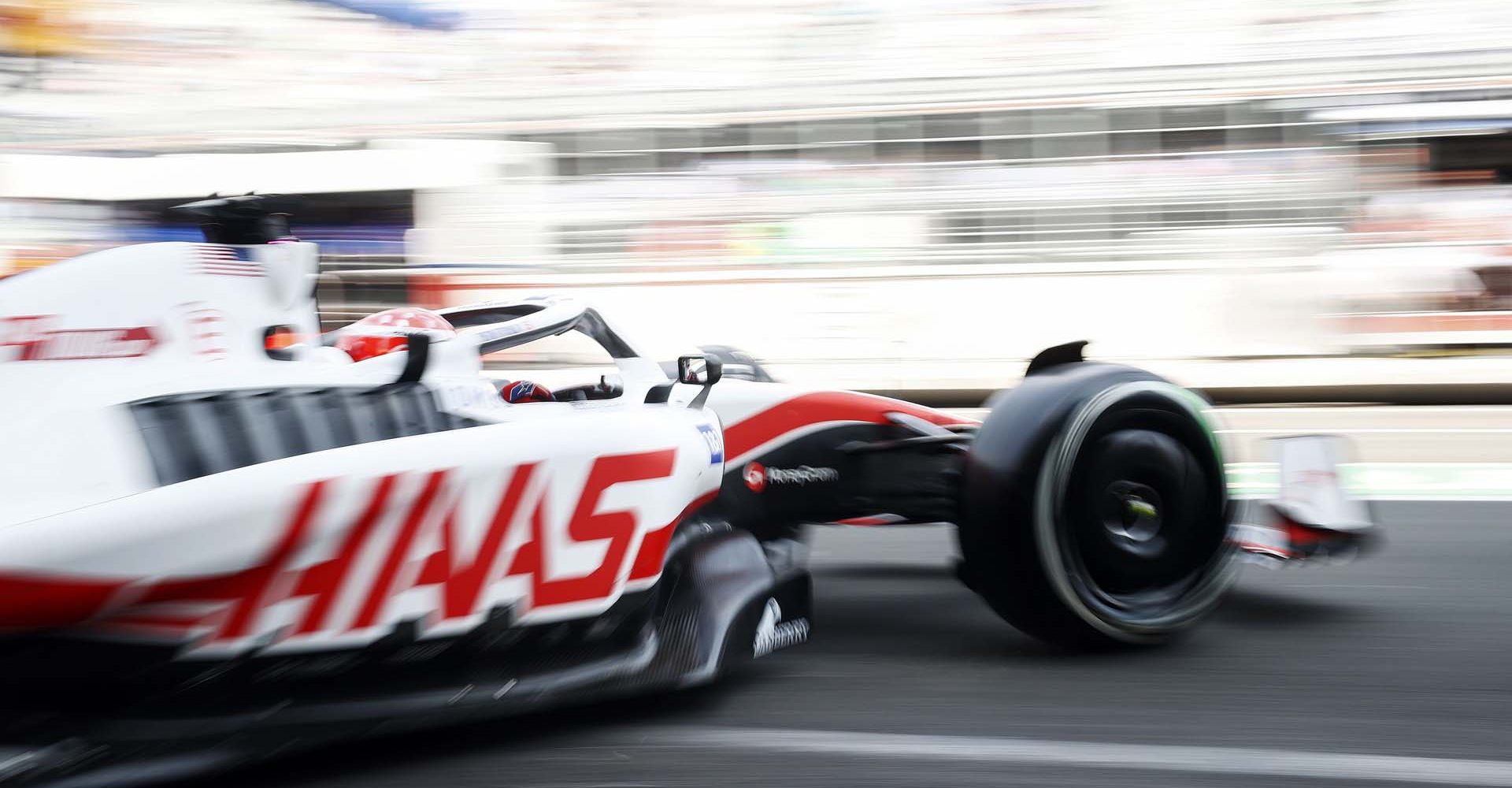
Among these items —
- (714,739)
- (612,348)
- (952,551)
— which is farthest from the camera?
(952,551)

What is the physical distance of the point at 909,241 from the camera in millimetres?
12758

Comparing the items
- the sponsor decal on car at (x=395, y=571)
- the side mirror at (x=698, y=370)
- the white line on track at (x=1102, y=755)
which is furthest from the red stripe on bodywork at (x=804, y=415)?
the white line on track at (x=1102, y=755)

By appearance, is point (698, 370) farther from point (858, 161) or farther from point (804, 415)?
point (858, 161)

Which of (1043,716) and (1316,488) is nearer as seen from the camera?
(1043,716)

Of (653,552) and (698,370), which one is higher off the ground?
(698,370)

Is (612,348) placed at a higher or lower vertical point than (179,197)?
lower

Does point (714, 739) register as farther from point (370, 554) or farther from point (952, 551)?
point (952, 551)

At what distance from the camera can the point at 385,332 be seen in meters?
3.36

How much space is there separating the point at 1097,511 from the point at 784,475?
0.86 meters

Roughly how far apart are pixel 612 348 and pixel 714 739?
1197mm

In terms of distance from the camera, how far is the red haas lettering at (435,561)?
238 centimetres

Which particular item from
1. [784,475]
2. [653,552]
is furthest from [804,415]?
[653,552]

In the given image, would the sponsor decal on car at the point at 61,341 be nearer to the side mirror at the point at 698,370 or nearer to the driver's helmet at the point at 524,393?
the driver's helmet at the point at 524,393

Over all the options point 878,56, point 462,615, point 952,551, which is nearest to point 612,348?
point 462,615
